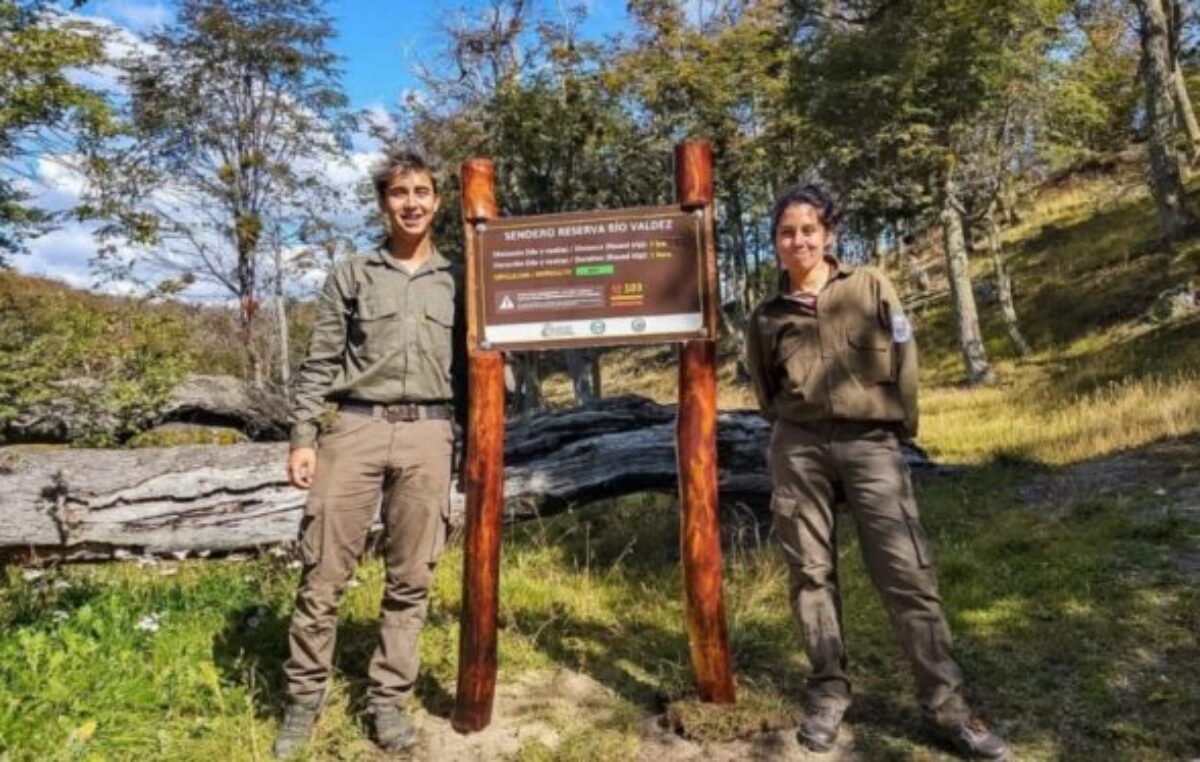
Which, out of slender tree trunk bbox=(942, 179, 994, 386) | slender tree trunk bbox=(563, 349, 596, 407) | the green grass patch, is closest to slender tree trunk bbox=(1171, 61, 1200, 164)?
slender tree trunk bbox=(942, 179, 994, 386)

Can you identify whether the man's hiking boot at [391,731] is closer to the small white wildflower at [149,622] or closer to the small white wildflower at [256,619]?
the small white wildflower at [256,619]

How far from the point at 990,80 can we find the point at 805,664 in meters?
14.4

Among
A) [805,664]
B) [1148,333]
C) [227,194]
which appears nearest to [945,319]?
[1148,333]

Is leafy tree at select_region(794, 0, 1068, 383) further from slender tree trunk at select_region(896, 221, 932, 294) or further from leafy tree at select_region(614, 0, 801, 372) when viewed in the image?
slender tree trunk at select_region(896, 221, 932, 294)

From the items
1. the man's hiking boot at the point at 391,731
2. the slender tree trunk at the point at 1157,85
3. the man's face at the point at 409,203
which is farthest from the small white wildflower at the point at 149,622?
the slender tree trunk at the point at 1157,85

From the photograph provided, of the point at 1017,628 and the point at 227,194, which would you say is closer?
the point at 1017,628

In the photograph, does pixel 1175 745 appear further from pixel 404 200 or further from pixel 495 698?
pixel 404 200

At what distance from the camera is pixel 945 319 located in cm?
2334

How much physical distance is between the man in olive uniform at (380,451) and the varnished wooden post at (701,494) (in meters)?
1.13

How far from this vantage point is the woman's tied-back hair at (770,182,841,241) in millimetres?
3498

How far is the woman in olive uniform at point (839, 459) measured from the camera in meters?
3.42

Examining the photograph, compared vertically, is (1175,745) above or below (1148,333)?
below

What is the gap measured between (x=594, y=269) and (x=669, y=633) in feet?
7.55

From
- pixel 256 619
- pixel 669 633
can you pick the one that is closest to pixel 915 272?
pixel 669 633
